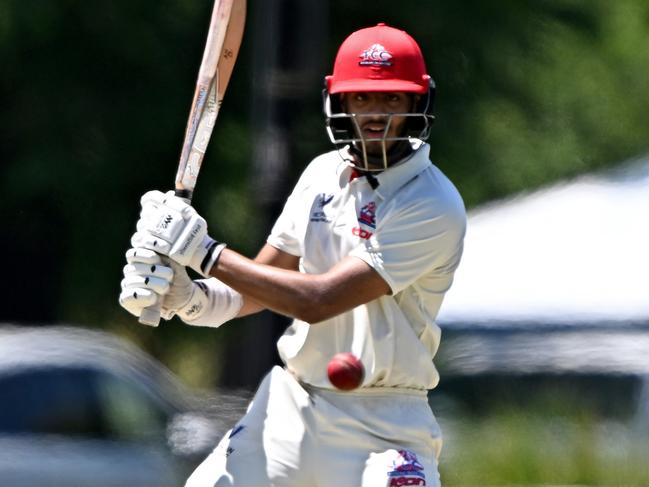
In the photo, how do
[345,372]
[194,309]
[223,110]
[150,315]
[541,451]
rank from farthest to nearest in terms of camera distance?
[541,451]
[223,110]
[194,309]
[150,315]
[345,372]

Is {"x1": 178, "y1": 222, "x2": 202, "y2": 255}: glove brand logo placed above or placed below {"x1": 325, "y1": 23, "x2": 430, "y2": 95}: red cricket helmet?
below

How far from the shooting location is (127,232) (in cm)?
877

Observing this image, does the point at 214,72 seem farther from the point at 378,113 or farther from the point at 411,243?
the point at 411,243

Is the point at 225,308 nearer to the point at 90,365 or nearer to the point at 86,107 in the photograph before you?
the point at 90,365

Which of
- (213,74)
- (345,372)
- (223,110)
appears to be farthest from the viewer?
(223,110)

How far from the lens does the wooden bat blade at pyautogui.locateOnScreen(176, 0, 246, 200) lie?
191 inches

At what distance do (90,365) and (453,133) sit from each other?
2289mm

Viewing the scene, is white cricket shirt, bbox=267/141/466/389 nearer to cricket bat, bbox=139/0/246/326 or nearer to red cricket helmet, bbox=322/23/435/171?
red cricket helmet, bbox=322/23/435/171

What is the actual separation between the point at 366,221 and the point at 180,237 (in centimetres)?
49

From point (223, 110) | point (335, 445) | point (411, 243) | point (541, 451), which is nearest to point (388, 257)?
point (411, 243)

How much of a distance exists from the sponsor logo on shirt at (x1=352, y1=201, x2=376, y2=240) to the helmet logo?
1.20 feet

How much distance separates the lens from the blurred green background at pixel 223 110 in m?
8.35

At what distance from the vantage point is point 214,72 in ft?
16.2

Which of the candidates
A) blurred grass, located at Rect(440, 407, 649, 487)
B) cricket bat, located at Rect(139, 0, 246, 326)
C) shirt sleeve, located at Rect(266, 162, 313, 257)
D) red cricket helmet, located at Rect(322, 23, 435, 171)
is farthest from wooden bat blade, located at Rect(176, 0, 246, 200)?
blurred grass, located at Rect(440, 407, 649, 487)
